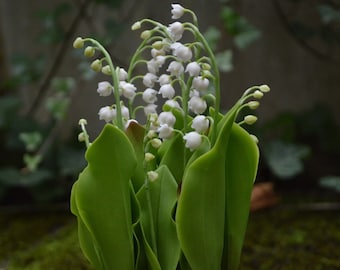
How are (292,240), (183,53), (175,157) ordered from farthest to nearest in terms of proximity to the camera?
(292,240) → (175,157) → (183,53)

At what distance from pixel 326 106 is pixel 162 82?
117 cm

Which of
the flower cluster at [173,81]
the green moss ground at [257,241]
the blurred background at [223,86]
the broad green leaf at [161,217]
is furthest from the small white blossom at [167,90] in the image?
the blurred background at [223,86]

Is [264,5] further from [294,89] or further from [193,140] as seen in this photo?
[193,140]

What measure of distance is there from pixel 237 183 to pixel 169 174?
9 centimetres

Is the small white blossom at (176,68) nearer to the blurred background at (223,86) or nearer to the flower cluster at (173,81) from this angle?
the flower cluster at (173,81)

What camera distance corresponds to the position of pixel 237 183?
783 millimetres

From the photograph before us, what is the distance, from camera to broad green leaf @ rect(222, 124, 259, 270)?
77 centimetres

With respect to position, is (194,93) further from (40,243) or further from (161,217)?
(40,243)

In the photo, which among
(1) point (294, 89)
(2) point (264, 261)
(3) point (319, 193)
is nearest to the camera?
(2) point (264, 261)

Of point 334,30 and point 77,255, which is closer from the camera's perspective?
point 77,255

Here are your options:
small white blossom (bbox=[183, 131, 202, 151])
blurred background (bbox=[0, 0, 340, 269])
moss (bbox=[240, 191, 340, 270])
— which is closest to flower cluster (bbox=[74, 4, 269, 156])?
small white blossom (bbox=[183, 131, 202, 151])

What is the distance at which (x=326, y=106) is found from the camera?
182 cm

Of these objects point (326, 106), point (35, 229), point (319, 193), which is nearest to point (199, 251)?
point (35, 229)

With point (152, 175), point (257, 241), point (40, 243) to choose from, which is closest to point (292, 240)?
point (257, 241)
